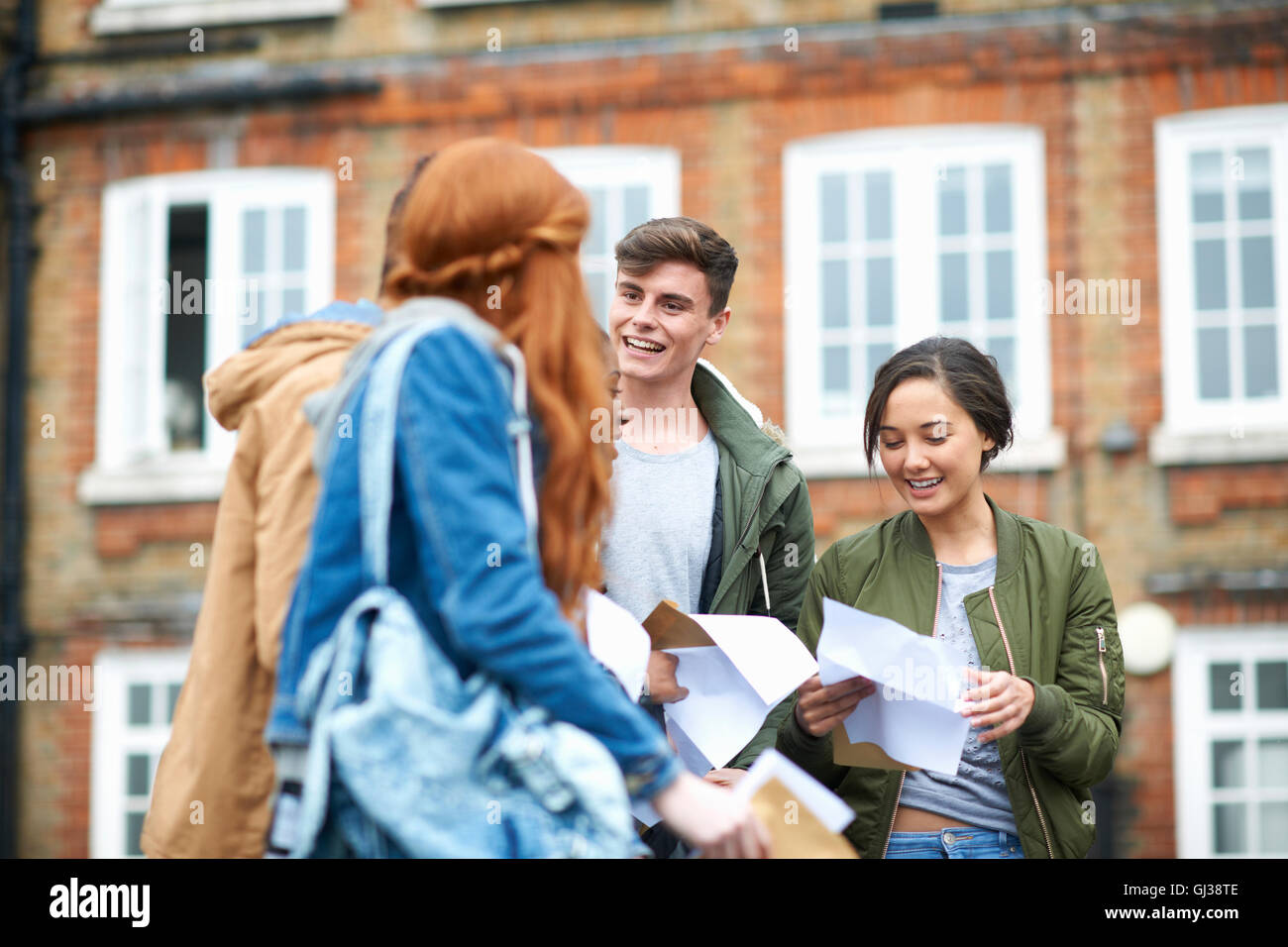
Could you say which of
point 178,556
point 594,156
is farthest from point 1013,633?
point 178,556

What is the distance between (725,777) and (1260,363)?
7.01 m

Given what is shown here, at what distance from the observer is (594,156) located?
9.23 meters

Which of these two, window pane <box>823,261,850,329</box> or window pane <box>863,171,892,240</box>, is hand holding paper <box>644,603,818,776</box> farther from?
window pane <box>863,171,892,240</box>

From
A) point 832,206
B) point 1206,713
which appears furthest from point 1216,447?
point 832,206

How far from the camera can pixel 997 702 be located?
2547 mm

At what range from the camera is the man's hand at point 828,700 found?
2635mm

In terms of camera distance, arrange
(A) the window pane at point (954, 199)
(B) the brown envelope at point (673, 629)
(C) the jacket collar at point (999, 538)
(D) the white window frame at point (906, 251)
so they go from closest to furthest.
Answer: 1. (B) the brown envelope at point (673, 629)
2. (C) the jacket collar at point (999, 538)
3. (D) the white window frame at point (906, 251)
4. (A) the window pane at point (954, 199)

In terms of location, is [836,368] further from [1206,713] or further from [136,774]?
[136,774]

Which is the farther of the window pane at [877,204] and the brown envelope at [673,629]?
the window pane at [877,204]

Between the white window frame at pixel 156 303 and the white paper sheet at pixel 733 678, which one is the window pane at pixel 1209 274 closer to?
the white window frame at pixel 156 303

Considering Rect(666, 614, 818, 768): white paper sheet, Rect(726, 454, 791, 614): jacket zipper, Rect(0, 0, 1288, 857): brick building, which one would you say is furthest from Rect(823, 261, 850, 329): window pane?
Rect(666, 614, 818, 768): white paper sheet

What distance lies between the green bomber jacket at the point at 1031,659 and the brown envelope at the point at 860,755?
16cm

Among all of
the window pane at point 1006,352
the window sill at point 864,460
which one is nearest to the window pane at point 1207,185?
the window pane at point 1006,352

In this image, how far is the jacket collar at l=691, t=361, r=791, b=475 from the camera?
3.20 metres
